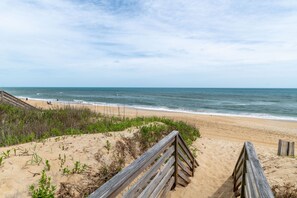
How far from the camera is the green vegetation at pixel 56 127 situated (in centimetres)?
734

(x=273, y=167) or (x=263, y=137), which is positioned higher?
(x=273, y=167)

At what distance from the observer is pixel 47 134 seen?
7441mm

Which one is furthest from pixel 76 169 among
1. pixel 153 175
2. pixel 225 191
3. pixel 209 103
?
pixel 209 103

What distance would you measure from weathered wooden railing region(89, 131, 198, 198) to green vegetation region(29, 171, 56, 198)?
4.03 feet

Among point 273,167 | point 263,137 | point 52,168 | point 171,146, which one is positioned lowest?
point 263,137

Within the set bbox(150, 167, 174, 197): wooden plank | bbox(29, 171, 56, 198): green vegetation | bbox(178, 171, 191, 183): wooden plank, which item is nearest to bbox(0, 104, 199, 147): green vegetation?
bbox(178, 171, 191, 183): wooden plank

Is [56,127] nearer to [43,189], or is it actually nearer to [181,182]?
[43,189]

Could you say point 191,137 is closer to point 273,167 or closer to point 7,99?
point 273,167

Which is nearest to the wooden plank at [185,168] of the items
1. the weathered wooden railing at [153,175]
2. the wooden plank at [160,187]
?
the weathered wooden railing at [153,175]

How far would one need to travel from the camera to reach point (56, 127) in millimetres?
8898

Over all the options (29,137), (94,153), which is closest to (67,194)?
(94,153)

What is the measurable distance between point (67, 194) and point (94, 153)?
1.59 m

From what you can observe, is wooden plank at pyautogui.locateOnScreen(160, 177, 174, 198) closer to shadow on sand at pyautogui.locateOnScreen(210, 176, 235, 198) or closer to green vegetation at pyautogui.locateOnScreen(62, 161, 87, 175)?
shadow on sand at pyautogui.locateOnScreen(210, 176, 235, 198)

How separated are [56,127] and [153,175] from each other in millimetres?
5811
